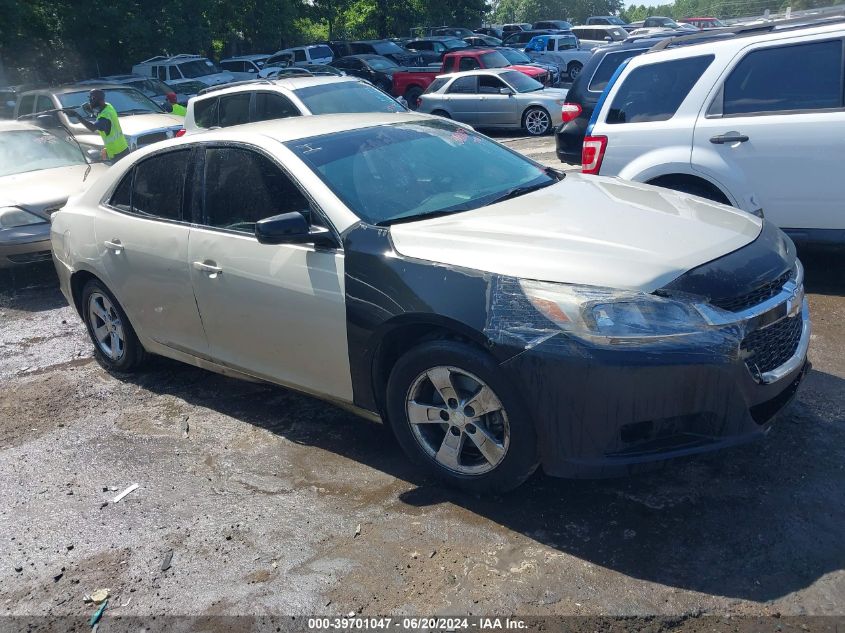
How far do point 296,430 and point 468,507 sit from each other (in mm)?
1354

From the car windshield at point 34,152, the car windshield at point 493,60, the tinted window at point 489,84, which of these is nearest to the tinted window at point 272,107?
the car windshield at point 34,152

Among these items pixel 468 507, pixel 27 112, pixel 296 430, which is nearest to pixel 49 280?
pixel 296 430

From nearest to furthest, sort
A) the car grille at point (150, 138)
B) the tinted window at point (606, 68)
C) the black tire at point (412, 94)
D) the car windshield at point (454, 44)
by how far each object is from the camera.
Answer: the tinted window at point (606, 68)
the car grille at point (150, 138)
the black tire at point (412, 94)
the car windshield at point (454, 44)

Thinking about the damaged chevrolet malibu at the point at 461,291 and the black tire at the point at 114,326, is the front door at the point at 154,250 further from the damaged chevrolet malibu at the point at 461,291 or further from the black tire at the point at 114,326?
the black tire at the point at 114,326

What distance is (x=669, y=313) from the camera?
3.28 metres

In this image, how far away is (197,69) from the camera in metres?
27.9

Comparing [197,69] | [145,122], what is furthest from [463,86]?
[197,69]

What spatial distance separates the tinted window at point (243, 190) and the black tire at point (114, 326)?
4.11 feet

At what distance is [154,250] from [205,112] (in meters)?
7.52

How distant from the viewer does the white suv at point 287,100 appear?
35.0 feet

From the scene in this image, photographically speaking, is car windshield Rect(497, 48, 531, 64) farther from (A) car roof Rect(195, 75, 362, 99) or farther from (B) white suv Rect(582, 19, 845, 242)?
(B) white suv Rect(582, 19, 845, 242)

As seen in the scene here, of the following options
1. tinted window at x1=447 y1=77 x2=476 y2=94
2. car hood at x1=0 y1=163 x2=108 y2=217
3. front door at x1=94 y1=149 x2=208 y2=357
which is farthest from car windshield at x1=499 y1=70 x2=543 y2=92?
front door at x1=94 y1=149 x2=208 y2=357

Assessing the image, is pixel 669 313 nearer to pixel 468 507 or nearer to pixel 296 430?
pixel 468 507

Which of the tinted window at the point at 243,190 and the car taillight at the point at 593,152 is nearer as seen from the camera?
the tinted window at the point at 243,190
